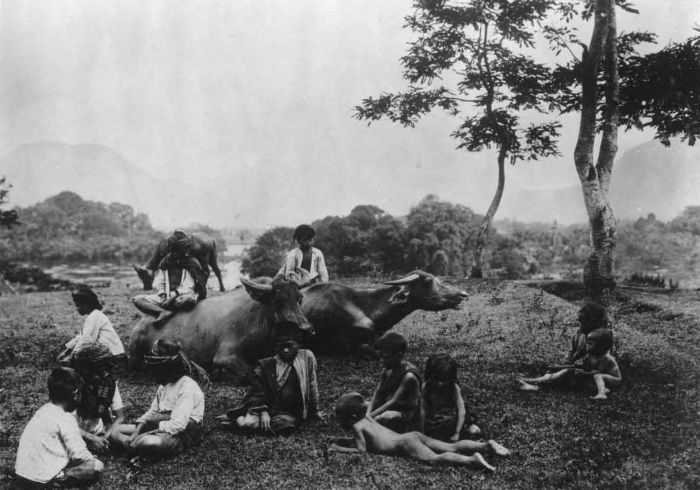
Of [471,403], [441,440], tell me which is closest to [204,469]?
[441,440]

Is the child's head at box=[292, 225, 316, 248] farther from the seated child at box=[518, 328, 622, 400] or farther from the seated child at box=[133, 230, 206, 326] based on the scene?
the seated child at box=[518, 328, 622, 400]

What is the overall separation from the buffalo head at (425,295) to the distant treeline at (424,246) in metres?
14.4

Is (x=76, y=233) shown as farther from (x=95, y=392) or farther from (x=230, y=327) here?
(x=95, y=392)

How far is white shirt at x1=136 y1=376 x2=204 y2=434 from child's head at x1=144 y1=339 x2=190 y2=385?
88mm

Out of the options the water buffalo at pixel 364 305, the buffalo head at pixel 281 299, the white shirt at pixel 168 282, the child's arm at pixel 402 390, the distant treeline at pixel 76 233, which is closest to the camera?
the child's arm at pixel 402 390

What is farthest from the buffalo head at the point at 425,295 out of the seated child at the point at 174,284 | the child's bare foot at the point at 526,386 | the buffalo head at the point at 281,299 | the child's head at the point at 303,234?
the seated child at the point at 174,284

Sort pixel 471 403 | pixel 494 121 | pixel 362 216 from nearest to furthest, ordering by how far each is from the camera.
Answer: pixel 471 403 < pixel 494 121 < pixel 362 216

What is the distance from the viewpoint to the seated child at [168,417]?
4.87m

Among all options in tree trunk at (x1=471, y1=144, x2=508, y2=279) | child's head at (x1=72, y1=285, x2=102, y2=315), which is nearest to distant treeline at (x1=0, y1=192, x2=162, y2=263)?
tree trunk at (x1=471, y1=144, x2=508, y2=279)

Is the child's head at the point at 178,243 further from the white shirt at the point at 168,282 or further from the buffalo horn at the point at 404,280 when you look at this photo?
the buffalo horn at the point at 404,280

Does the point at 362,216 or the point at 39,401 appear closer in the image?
the point at 39,401

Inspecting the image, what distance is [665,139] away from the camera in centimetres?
→ 1250

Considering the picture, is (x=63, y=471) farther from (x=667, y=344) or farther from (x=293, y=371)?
(x=667, y=344)

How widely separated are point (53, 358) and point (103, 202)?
202ft
